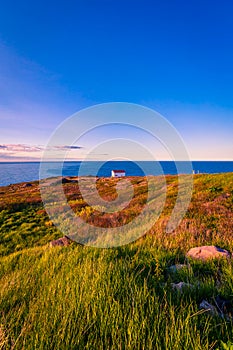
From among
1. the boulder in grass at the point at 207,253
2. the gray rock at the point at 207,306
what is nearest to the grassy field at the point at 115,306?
the gray rock at the point at 207,306

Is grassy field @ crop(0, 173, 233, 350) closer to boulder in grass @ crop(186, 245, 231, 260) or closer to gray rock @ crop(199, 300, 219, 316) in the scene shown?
gray rock @ crop(199, 300, 219, 316)

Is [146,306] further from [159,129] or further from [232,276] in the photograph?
[159,129]

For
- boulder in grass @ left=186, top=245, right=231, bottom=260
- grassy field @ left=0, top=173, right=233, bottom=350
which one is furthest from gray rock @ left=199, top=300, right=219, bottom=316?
boulder in grass @ left=186, top=245, right=231, bottom=260

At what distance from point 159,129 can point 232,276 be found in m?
5.86

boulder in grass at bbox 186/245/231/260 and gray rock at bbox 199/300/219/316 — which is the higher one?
gray rock at bbox 199/300/219/316

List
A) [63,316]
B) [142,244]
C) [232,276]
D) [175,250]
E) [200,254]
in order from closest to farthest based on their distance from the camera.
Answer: [63,316] → [232,276] → [200,254] → [175,250] → [142,244]

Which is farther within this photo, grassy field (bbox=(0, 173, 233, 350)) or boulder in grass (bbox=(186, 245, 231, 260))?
boulder in grass (bbox=(186, 245, 231, 260))

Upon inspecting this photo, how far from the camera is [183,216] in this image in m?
10.9

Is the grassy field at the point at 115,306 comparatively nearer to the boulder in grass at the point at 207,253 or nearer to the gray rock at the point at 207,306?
the gray rock at the point at 207,306

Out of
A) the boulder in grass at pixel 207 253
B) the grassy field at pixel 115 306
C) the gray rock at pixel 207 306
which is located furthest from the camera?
the boulder in grass at pixel 207 253

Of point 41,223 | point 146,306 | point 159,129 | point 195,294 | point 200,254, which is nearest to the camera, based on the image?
point 146,306

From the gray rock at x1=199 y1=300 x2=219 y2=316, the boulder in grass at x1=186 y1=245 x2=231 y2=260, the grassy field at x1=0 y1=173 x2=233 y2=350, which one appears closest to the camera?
the grassy field at x1=0 y1=173 x2=233 y2=350

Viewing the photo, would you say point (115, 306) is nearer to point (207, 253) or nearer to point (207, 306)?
point (207, 306)

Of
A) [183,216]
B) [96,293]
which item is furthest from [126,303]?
[183,216]
